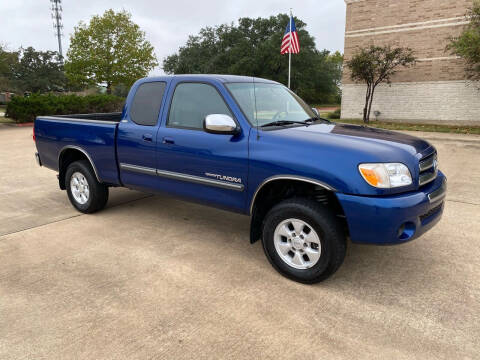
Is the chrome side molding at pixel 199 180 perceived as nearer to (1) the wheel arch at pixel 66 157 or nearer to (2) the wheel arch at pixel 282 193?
(2) the wheel arch at pixel 282 193

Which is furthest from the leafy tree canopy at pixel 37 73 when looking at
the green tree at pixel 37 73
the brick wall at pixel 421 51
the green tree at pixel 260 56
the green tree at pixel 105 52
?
the brick wall at pixel 421 51

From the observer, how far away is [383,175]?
2951mm

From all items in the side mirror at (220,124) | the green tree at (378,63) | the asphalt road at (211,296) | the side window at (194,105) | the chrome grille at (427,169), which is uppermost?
the green tree at (378,63)

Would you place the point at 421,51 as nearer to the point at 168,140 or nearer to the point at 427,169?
the point at 427,169

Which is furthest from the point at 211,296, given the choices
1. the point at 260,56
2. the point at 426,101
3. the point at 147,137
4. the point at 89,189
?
the point at 260,56

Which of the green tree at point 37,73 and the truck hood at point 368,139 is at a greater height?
the green tree at point 37,73

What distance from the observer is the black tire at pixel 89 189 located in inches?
201

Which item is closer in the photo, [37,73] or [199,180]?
[199,180]

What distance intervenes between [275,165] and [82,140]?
300cm

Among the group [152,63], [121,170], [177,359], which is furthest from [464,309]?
[152,63]

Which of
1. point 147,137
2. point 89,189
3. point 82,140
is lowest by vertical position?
point 89,189

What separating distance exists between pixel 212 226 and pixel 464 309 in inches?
114

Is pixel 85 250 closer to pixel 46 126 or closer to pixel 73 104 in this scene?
pixel 46 126

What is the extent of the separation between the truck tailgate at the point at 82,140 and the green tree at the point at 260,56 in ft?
135
